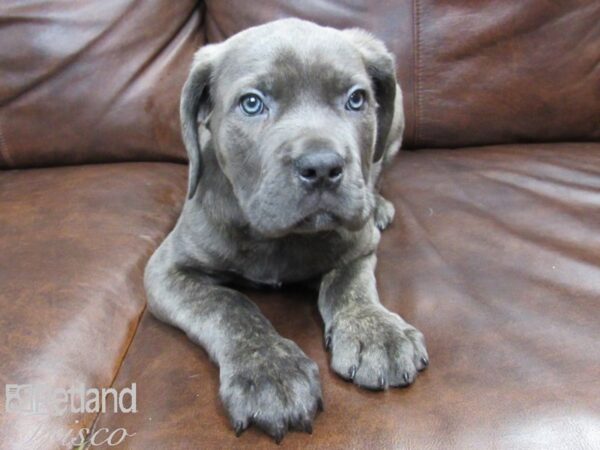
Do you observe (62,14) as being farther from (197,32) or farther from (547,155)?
(547,155)

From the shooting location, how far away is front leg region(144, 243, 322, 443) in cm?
134

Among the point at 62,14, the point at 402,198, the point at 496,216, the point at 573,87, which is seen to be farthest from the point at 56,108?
the point at 573,87

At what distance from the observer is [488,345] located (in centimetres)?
156

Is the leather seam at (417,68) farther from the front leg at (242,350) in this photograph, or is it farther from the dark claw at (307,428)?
the dark claw at (307,428)

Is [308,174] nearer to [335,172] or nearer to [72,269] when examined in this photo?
[335,172]

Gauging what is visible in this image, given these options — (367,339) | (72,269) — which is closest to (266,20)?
(72,269)

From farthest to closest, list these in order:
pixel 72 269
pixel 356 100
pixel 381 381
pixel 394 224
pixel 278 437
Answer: pixel 394 224, pixel 72 269, pixel 356 100, pixel 381 381, pixel 278 437

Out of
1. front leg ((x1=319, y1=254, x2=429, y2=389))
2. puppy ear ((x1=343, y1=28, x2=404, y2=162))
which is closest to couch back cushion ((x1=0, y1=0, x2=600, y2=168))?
puppy ear ((x1=343, y1=28, x2=404, y2=162))

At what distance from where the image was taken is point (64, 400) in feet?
5.04

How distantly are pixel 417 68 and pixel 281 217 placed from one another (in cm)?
160

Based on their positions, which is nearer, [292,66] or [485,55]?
[292,66]

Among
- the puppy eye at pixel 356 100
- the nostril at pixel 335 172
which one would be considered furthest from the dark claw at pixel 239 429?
the puppy eye at pixel 356 100

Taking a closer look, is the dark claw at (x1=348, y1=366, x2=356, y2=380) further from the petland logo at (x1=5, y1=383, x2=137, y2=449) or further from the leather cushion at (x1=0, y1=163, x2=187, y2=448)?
the leather cushion at (x1=0, y1=163, x2=187, y2=448)

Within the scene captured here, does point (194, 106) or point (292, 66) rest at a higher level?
point (292, 66)
